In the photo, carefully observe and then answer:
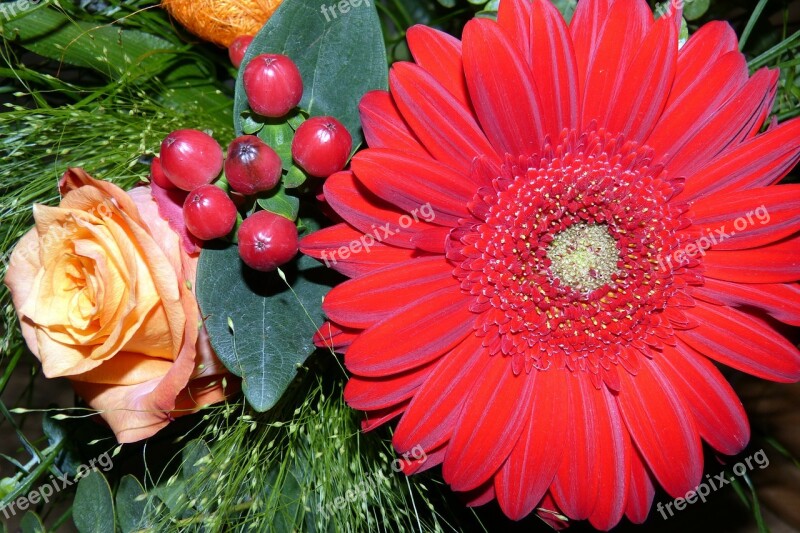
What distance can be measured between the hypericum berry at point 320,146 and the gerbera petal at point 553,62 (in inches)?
6.2

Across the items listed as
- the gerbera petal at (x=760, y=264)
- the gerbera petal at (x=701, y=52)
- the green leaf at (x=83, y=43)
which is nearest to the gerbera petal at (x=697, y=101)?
the gerbera petal at (x=701, y=52)

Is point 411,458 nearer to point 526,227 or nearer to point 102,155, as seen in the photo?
point 526,227

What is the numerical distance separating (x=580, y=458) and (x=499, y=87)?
31 cm

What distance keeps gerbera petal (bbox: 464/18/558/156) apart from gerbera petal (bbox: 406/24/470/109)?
3 cm

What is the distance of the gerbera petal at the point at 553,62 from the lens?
52cm

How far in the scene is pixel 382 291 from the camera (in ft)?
1.74

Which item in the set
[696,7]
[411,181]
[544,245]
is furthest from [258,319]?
[696,7]

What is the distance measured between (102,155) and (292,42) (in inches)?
9.1

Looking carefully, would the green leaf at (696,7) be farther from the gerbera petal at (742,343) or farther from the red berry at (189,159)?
the red berry at (189,159)

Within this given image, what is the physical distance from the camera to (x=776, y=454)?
1.00 m

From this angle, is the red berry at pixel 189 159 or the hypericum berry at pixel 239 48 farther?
the hypericum berry at pixel 239 48

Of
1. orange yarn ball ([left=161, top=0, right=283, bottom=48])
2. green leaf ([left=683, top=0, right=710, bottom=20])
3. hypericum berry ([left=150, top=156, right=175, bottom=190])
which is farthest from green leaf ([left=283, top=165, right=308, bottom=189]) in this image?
green leaf ([left=683, top=0, right=710, bottom=20])

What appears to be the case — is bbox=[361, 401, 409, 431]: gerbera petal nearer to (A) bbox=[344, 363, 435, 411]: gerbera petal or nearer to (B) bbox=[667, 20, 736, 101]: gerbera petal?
(A) bbox=[344, 363, 435, 411]: gerbera petal

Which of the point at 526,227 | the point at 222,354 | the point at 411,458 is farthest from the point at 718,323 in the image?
the point at 222,354
